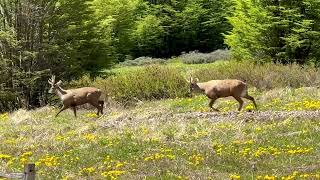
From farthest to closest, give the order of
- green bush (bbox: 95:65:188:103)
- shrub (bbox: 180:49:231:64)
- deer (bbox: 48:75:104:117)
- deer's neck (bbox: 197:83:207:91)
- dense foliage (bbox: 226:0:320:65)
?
shrub (bbox: 180:49:231:64) < dense foliage (bbox: 226:0:320:65) < green bush (bbox: 95:65:188:103) < deer (bbox: 48:75:104:117) < deer's neck (bbox: 197:83:207:91)

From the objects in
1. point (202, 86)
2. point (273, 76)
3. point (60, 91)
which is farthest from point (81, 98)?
point (273, 76)

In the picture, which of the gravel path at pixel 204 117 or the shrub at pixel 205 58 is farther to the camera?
the shrub at pixel 205 58

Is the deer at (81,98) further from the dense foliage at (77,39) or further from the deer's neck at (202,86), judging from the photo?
the dense foliage at (77,39)

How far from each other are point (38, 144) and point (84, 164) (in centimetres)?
293

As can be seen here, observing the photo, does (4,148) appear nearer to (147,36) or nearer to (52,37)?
(52,37)

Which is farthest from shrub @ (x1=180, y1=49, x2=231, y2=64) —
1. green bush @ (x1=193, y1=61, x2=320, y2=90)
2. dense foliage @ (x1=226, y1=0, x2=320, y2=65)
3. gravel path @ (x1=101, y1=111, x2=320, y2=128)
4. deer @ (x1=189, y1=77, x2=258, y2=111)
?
gravel path @ (x1=101, y1=111, x2=320, y2=128)

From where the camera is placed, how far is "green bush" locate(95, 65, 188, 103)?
25.2 metres

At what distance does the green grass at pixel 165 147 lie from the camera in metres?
10.5

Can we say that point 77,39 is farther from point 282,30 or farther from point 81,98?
point 282,30

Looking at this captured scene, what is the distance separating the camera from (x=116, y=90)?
2547cm

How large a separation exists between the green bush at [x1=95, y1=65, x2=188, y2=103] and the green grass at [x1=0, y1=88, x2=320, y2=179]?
6597mm

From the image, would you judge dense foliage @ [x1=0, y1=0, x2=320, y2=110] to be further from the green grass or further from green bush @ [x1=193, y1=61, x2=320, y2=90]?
the green grass

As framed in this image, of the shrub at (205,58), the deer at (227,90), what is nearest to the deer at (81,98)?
the deer at (227,90)

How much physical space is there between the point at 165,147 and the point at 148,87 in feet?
41.6
